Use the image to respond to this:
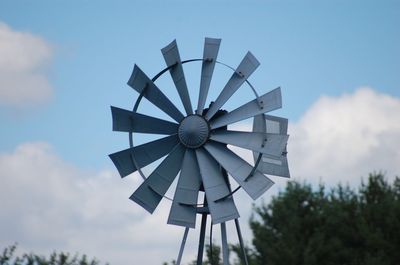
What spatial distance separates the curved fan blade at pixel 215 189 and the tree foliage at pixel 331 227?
20776 millimetres

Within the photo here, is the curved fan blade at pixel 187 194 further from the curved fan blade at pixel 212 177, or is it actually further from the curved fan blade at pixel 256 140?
the curved fan blade at pixel 256 140

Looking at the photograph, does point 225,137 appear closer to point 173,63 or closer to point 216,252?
point 173,63

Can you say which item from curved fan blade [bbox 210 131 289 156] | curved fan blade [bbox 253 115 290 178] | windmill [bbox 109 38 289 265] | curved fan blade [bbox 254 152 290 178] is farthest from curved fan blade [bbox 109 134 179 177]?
curved fan blade [bbox 254 152 290 178]

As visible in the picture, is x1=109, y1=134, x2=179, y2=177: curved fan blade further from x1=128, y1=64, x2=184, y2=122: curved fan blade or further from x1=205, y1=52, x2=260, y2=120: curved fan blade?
x1=205, y1=52, x2=260, y2=120: curved fan blade

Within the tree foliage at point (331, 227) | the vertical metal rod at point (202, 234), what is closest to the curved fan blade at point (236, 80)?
the vertical metal rod at point (202, 234)

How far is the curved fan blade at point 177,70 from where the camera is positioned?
19.5m

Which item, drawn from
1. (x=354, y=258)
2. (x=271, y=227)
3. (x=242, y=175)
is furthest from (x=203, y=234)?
(x=271, y=227)

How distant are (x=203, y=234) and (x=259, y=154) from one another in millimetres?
2184

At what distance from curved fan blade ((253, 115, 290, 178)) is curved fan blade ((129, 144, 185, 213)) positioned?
1.68 m

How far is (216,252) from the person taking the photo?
46.2 meters

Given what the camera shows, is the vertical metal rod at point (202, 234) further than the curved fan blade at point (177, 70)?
No

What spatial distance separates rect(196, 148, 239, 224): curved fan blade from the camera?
60.8 feet

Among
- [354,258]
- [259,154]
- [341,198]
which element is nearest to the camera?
[259,154]

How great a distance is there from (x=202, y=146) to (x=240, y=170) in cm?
104
